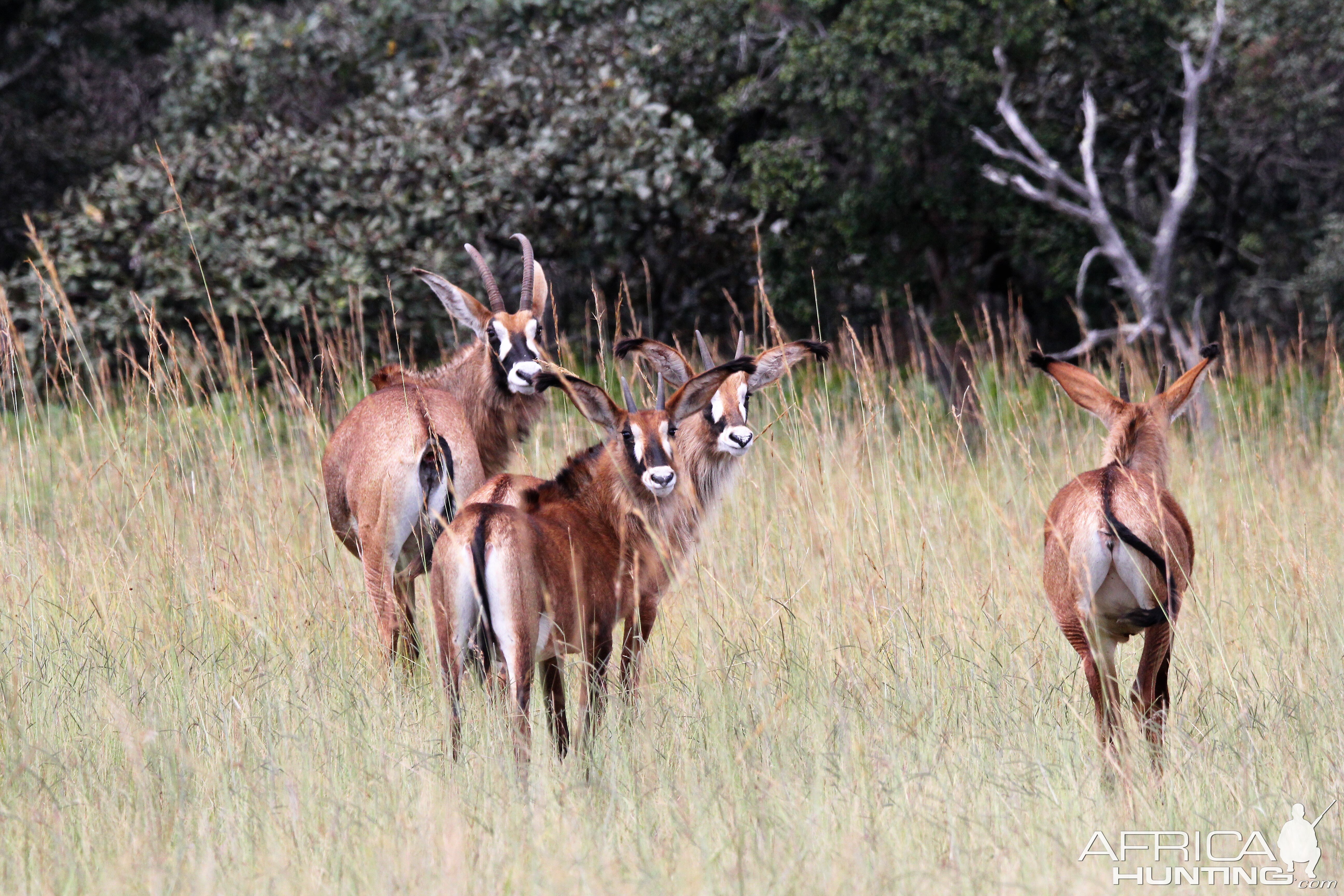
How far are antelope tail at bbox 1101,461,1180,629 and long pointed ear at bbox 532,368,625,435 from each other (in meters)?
1.45

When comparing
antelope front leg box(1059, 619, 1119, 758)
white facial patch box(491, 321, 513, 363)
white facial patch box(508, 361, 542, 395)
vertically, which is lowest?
antelope front leg box(1059, 619, 1119, 758)

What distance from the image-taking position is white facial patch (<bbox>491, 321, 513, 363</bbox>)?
531cm

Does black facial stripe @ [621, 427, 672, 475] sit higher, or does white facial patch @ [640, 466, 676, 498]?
black facial stripe @ [621, 427, 672, 475]

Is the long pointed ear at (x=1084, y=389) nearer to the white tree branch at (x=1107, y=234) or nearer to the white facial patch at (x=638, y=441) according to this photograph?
the white facial patch at (x=638, y=441)

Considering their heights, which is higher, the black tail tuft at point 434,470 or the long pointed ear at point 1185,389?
the long pointed ear at point 1185,389

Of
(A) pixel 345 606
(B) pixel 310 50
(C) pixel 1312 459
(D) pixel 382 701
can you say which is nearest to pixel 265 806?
(D) pixel 382 701

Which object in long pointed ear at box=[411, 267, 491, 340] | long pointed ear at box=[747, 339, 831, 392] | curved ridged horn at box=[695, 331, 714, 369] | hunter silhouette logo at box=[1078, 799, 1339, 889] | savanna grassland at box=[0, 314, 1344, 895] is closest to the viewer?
hunter silhouette logo at box=[1078, 799, 1339, 889]

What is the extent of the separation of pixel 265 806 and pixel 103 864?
419 mm

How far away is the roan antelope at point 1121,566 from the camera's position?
352 cm

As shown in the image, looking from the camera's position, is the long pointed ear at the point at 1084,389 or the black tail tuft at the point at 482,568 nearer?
the black tail tuft at the point at 482,568

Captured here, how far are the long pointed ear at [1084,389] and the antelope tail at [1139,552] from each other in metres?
0.48

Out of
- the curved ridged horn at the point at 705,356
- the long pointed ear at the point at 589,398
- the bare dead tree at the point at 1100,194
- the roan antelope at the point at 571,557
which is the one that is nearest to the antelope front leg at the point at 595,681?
the roan antelope at the point at 571,557

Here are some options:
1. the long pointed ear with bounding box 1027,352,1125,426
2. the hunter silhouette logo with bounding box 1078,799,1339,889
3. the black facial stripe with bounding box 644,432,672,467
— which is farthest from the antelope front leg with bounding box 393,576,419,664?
the hunter silhouette logo with bounding box 1078,799,1339,889

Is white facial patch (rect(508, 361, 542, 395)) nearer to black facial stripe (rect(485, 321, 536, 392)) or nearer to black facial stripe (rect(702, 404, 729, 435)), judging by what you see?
black facial stripe (rect(485, 321, 536, 392))
